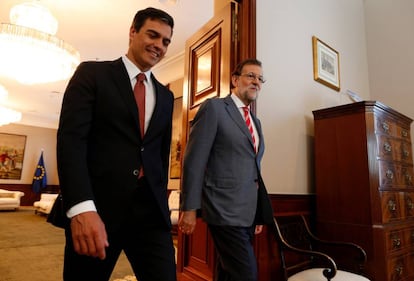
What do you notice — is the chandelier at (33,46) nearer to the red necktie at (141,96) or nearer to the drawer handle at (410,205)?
the red necktie at (141,96)

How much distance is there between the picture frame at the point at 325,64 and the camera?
2.60 m

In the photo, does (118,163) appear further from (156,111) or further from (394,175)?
(394,175)

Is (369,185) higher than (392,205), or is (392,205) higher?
(369,185)

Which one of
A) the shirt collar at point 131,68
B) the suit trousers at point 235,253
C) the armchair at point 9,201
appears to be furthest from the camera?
the armchair at point 9,201

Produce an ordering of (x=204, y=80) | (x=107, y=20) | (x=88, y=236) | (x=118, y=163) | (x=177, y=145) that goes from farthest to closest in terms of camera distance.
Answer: (x=177, y=145)
(x=107, y=20)
(x=204, y=80)
(x=118, y=163)
(x=88, y=236)

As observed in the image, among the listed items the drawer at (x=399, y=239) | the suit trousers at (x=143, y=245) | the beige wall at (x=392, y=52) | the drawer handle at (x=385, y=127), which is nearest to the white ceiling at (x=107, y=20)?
the beige wall at (x=392, y=52)

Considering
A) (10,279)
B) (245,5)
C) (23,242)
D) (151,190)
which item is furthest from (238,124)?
(23,242)

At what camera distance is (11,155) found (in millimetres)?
10008

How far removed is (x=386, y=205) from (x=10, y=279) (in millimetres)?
2943

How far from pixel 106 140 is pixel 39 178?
11.2m

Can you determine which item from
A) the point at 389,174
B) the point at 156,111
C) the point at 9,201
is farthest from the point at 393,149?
the point at 9,201

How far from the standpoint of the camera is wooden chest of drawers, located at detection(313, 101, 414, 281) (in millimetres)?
1838

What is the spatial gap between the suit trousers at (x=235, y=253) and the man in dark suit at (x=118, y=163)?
0.44 m

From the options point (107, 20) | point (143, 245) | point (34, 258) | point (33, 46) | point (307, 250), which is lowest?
point (34, 258)
